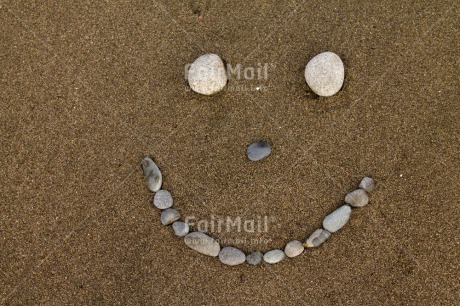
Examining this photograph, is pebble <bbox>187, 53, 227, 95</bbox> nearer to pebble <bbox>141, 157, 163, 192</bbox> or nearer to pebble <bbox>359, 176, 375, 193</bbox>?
pebble <bbox>141, 157, 163, 192</bbox>

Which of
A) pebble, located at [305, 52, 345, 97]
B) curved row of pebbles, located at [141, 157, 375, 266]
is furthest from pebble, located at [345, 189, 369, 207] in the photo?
pebble, located at [305, 52, 345, 97]

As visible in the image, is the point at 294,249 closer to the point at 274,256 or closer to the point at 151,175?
the point at 274,256

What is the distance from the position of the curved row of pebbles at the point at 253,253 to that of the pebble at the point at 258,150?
2.09 feet

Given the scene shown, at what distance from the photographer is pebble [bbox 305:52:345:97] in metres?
3.13

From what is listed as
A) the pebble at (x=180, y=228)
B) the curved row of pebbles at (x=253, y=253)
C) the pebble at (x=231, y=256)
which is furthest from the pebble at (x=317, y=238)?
the pebble at (x=180, y=228)

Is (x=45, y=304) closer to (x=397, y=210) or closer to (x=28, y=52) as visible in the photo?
(x=28, y=52)

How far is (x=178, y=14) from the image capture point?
341 centimetres

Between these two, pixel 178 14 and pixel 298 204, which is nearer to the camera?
pixel 298 204

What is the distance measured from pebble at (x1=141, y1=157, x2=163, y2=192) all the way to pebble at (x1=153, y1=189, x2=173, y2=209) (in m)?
0.04

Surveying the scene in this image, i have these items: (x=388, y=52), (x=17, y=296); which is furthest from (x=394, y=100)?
(x=17, y=296)

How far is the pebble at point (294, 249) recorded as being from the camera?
3113 mm

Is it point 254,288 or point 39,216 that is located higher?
point 39,216

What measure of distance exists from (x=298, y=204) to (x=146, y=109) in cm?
134

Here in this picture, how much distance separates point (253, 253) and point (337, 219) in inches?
25.4
